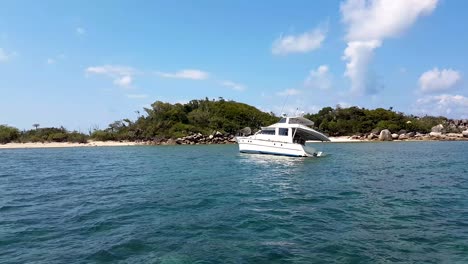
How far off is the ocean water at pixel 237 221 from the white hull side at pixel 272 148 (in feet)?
55.6

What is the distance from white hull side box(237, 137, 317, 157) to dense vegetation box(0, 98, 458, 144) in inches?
1903

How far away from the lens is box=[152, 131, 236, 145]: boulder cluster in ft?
286

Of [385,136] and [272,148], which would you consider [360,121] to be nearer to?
[385,136]

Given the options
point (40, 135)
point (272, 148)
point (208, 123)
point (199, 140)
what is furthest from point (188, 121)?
point (272, 148)

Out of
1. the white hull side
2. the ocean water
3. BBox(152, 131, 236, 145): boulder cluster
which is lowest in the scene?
the ocean water

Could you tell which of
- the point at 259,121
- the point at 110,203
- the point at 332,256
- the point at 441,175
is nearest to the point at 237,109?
the point at 259,121

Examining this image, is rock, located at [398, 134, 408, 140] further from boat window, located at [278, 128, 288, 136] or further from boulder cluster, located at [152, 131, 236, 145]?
boat window, located at [278, 128, 288, 136]

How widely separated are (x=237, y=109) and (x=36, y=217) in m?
98.7

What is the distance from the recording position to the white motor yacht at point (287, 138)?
130 feet

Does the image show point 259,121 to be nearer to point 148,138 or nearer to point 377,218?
point 148,138

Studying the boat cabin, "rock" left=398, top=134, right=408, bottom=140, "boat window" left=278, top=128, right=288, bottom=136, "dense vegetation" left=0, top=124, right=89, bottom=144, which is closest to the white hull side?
the boat cabin

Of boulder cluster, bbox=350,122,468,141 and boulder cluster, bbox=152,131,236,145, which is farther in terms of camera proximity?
boulder cluster, bbox=350,122,468,141

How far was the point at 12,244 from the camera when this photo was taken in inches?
398

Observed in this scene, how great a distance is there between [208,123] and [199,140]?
1379 centimetres
